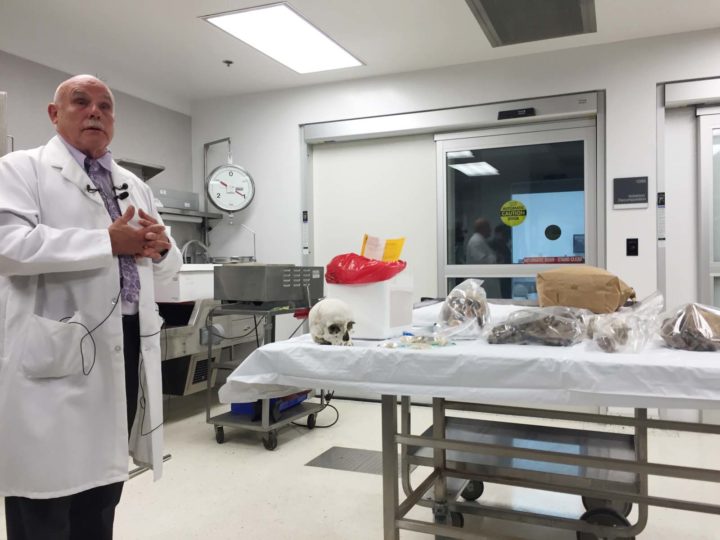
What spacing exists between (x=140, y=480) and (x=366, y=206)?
253 centimetres

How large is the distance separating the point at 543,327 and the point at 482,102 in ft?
8.83

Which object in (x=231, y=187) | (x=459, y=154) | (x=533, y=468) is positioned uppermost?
(x=459, y=154)

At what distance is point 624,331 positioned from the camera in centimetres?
130

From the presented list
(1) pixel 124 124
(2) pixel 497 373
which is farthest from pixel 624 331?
(1) pixel 124 124

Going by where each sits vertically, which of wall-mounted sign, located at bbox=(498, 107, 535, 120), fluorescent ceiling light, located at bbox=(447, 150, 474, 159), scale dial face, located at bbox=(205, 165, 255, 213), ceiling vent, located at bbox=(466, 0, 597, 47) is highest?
ceiling vent, located at bbox=(466, 0, 597, 47)

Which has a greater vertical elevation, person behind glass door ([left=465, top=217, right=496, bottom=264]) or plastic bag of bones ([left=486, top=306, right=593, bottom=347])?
person behind glass door ([left=465, top=217, right=496, bottom=264])

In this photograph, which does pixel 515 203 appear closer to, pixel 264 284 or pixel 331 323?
pixel 264 284

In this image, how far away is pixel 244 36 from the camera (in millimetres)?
3289

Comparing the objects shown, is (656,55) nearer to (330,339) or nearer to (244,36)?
(244,36)

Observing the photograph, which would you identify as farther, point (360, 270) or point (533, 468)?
point (533, 468)

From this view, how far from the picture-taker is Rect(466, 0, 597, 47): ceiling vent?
2.74 metres

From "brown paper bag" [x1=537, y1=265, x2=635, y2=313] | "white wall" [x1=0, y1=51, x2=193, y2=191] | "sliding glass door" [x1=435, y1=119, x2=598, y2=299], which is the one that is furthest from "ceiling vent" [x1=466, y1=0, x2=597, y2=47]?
"white wall" [x1=0, y1=51, x2=193, y2=191]

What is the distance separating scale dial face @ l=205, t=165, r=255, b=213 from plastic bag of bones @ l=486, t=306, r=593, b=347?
3279 millimetres

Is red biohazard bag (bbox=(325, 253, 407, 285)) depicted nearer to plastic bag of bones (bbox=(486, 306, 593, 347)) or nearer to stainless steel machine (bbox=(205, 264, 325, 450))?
plastic bag of bones (bbox=(486, 306, 593, 347))
